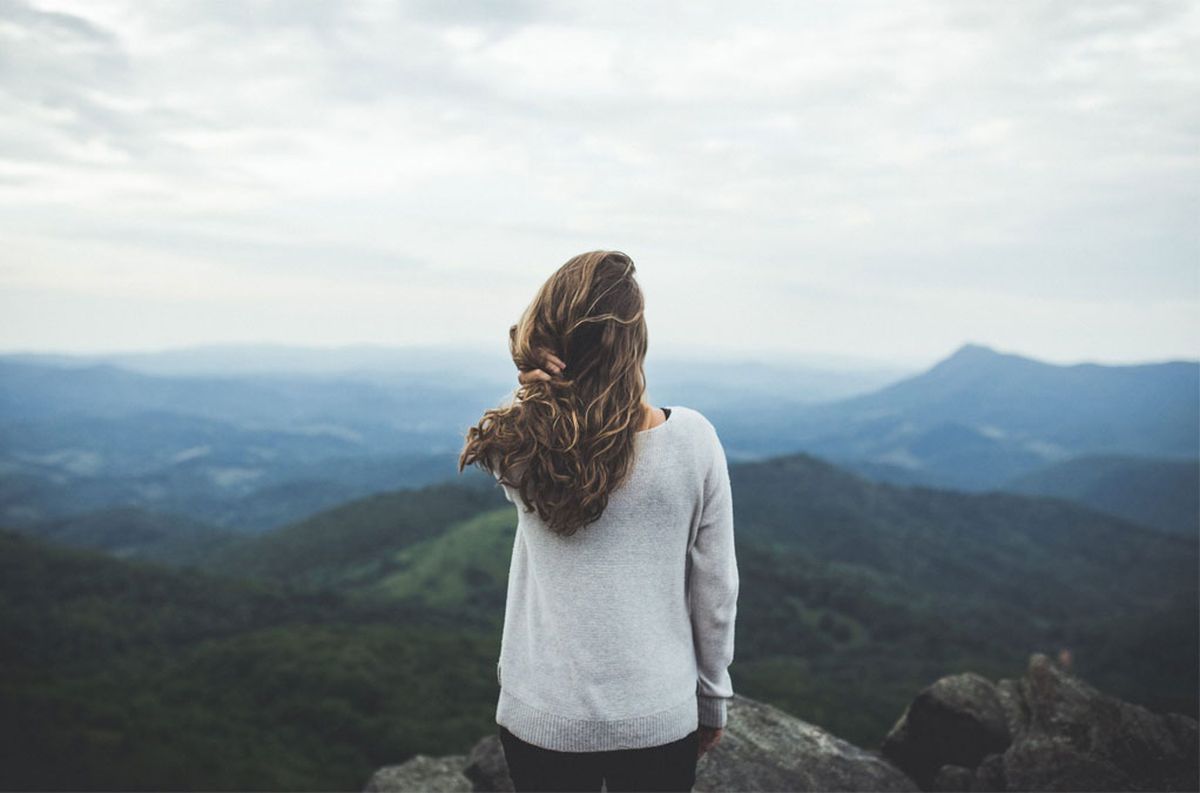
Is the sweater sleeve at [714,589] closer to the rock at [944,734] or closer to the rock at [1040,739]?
the rock at [1040,739]

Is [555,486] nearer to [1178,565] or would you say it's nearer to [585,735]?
[585,735]

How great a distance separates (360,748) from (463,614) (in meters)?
52.1

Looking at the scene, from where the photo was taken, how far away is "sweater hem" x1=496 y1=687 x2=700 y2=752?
294 centimetres

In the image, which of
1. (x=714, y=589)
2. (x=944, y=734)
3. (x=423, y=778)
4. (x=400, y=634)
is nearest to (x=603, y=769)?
(x=714, y=589)

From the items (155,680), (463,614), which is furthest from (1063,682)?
(463,614)

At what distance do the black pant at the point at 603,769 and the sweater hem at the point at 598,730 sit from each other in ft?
0.09

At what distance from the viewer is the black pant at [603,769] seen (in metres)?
2.96

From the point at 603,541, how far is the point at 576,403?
0.54 m

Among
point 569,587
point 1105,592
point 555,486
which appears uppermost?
point 555,486

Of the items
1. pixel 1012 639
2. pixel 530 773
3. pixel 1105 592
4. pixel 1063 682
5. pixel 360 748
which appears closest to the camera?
pixel 530 773

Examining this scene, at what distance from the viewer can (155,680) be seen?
78250 millimetres

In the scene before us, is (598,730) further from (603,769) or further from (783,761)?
(783,761)

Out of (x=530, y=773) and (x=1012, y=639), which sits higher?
(x=530, y=773)


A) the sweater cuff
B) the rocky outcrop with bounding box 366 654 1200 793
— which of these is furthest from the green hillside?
the sweater cuff
